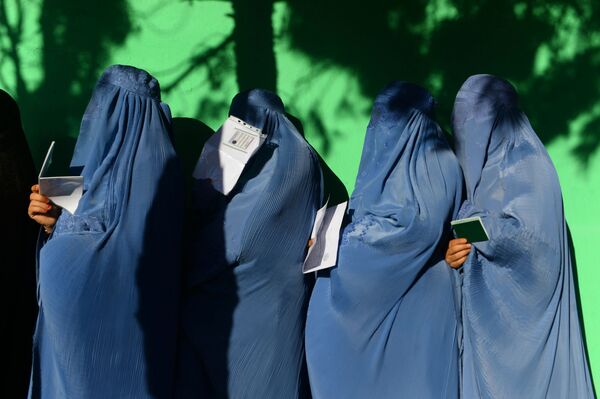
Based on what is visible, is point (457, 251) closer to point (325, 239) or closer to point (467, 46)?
point (325, 239)

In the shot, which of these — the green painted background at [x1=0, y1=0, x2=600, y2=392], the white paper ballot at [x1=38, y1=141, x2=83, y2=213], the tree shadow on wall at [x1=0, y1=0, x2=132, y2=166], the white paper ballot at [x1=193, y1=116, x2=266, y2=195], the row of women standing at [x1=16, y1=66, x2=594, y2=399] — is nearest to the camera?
the white paper ballot at [x1=38, y1=141, x2=83, y2=213]

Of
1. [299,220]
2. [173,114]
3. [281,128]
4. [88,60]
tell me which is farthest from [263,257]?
[88,60]

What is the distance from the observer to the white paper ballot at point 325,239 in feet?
13.3

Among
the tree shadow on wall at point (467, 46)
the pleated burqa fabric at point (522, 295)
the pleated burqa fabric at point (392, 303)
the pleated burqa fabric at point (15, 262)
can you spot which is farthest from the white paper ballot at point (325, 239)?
the pleated burqa fabric at point (15, 262)

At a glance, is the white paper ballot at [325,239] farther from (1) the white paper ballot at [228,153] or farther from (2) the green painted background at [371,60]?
(2) the green painted background at [371,60]

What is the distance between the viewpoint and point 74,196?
388 centimetres

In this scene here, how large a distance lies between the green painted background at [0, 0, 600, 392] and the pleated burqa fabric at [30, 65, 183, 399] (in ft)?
2.04

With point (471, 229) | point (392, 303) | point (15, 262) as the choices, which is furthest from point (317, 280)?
point (15, 262)

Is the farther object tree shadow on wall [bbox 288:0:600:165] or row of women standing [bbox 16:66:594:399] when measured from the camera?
tree shadow on wall [bbox 288:0:600:165]

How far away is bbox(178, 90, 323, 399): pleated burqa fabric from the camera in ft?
13.3

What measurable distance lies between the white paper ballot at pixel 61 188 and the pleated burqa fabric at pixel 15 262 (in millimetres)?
395

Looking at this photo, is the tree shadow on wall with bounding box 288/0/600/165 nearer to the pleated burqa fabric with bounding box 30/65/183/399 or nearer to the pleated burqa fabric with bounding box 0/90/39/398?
the pleated burqa fabric with bounding box 30/65/183/399

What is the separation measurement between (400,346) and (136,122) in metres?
1.40

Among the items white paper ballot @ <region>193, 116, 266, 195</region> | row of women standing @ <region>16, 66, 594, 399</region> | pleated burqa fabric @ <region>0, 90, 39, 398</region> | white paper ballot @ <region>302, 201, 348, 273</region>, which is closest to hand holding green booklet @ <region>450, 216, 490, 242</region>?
row of women standing @ <region>16, 66, 594, 399</region>
